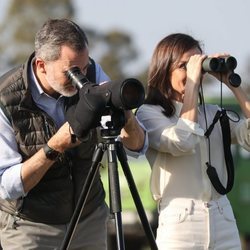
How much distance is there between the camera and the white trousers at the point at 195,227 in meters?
4.71

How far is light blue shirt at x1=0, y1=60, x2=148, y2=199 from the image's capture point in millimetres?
4426

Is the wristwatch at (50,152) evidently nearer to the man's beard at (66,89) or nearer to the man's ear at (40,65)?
the man's beard at (66,89)

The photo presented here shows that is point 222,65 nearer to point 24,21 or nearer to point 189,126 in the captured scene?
point 189,126

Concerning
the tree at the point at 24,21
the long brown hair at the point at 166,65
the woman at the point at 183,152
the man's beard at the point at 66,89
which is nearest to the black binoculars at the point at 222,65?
the woman at the point at 183,152

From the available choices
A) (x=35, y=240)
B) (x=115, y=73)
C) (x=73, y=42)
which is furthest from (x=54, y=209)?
(x=115, y=73)

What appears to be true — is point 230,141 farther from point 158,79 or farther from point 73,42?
point 73,42

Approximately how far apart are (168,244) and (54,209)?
59cm

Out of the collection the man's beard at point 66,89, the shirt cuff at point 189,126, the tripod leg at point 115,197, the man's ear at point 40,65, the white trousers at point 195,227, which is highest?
the man's ear at point 40,65

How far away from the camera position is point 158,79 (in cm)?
491

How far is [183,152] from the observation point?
15.5 ft

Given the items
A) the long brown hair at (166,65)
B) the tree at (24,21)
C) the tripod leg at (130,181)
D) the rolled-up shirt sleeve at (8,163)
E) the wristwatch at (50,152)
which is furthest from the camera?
the tree at (24,21)

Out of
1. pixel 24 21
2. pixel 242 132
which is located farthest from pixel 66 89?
pixel 24 21

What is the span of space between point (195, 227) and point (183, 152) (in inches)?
14.6

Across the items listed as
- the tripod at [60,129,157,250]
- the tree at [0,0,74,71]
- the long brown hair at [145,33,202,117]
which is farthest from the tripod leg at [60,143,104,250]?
the tree at [0,0,74,71]
